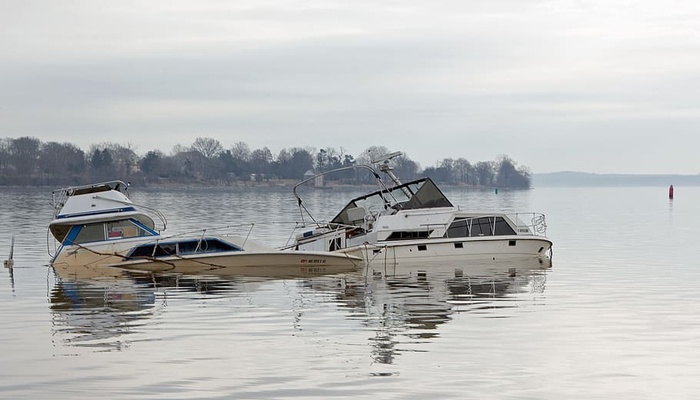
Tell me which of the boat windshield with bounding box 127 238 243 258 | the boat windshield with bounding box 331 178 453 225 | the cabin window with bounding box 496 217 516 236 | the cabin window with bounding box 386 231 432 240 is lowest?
the boat windshield with bounding box 127 238 243 258

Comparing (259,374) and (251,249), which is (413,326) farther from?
(251,249)

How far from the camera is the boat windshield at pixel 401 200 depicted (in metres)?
40.8

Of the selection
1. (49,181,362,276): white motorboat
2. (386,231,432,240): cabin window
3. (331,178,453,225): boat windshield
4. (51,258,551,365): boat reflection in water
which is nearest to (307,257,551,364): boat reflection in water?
(51,258,551,365): boat reflection in water

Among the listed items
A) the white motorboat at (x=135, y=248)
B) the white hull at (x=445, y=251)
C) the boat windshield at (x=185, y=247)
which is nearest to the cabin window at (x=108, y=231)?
the white motorboat at (x=135, y=248)

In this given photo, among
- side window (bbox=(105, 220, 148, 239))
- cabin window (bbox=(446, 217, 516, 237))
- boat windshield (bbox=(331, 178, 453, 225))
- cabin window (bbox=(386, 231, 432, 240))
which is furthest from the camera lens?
boat windshield (bbox=(331, 178, 453, 225))

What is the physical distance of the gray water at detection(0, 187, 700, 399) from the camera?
17.2 metres

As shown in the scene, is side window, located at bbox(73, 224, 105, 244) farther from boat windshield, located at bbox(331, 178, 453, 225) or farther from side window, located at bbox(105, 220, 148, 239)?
boat windshield, located at bbox(331, 178, 453, 225)

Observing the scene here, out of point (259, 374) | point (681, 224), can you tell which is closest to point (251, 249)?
point (259, 374)

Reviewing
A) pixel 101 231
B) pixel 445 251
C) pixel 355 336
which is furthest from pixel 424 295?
pixel 101 231

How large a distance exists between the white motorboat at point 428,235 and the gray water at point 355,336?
2.66m

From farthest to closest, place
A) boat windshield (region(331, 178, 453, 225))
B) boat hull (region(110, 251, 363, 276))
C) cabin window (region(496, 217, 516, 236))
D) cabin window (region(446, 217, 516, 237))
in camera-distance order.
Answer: boat windshield (region(331, 178, 453, 225))
cabin window (region(496, 217, 516, 236))
cabin window (region(446, 217, 516, 237))
boat hull (region(110, 251, 363, 276))

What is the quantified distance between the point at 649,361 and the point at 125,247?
954 inches

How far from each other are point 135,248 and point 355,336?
56.9ft

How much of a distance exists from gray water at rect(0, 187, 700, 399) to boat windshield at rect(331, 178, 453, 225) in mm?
A: 4958
